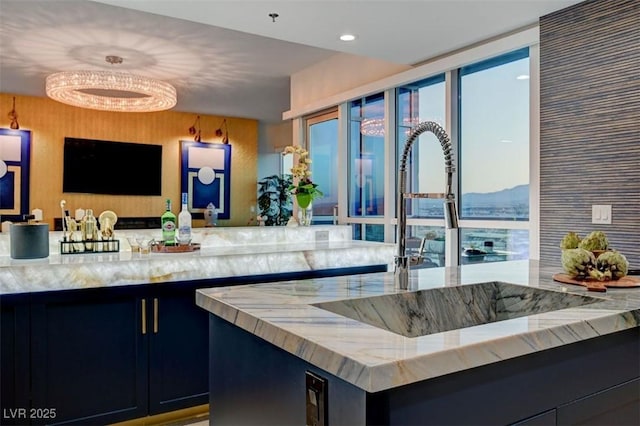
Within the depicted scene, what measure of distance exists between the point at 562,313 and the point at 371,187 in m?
3.71

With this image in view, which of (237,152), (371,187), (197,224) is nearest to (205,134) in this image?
(237,152)

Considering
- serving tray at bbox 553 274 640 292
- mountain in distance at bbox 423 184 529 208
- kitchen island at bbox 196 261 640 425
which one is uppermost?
mountain in distance at bbox 423 184 529 208

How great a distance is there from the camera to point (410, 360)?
87 cm

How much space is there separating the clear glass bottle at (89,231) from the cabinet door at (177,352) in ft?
1.89

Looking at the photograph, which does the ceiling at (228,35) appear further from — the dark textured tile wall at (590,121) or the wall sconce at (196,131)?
the wall sconce at (196,131)

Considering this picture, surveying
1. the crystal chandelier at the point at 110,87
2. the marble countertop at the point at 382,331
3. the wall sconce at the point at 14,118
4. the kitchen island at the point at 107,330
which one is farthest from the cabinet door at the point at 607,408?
the wall sconce at the point at 14,118

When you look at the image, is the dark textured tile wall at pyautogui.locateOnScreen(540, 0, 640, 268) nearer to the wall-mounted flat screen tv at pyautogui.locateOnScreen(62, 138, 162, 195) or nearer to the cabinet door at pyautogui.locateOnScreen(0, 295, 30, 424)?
the cabinet door at pyautogui.locateOnScreen(0, 295, 30, 424)

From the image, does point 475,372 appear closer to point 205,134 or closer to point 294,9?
point 294,9

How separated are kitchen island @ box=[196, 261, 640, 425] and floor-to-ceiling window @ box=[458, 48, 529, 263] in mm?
2050

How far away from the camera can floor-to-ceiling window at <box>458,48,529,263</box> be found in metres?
3.52

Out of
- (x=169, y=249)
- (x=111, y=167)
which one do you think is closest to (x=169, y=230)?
(x=169, y=249)

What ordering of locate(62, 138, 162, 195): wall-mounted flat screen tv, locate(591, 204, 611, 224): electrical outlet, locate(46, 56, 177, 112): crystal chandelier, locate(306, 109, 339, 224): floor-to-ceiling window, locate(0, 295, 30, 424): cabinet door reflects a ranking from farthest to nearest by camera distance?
1. locate(62, 138, 162, 195): wall-mounted flat screen tv
2. locate(306, 109, 339, 224): floor-to-ceiling window
3. locate(46, 56, 177, 112): crystal chandelier
4. locate(591, 204, 611, 224): electrical outlet
5. locate(0, 295, 30, 424): cabinet door

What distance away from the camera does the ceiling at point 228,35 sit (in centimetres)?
307

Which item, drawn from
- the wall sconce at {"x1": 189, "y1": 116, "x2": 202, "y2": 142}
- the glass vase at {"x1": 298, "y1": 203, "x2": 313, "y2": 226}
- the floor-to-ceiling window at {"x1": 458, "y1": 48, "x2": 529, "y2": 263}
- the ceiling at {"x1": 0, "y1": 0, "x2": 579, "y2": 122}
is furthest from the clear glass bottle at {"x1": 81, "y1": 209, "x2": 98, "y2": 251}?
the wall sconce at {"x1": 189, "y1": 116, "x2": 202, "y2": 142}
